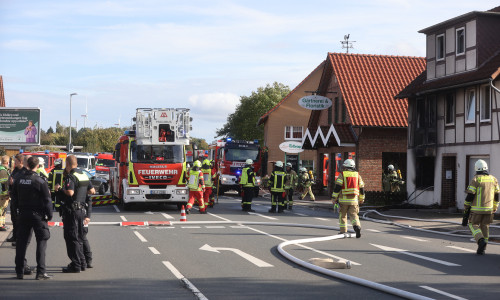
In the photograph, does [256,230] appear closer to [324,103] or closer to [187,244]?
[187,244]

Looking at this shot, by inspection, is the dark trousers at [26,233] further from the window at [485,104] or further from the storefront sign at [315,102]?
the storefront sign at [315,102]

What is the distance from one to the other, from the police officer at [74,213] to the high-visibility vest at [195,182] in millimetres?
12086

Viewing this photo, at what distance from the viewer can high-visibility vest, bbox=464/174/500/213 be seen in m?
14.5

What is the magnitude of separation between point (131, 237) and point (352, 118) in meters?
22.4

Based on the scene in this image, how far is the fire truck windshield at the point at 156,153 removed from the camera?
2453cm

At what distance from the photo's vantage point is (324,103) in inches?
1423

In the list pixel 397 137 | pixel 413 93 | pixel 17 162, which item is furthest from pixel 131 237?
pixel 397 137

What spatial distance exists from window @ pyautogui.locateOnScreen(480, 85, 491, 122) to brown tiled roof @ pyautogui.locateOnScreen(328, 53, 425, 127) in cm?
1048

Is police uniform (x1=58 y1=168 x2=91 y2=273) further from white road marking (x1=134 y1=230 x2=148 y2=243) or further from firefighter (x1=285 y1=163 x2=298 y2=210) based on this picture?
firefighter (x1=285 y1=163 x2=298 y2=210)

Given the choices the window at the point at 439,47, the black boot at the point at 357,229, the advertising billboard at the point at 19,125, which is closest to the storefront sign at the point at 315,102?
the window at the point at 439,47

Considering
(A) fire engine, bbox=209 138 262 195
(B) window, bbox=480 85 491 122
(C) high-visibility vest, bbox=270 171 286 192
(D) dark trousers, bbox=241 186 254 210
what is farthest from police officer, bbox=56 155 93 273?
(A) fire engine, bbox=209 138 262 195

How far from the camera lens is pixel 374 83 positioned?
39938mm

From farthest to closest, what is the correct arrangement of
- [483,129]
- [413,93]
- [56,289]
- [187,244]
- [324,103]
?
[324,103], [413,93], [483,129], [187,244], [56,289]

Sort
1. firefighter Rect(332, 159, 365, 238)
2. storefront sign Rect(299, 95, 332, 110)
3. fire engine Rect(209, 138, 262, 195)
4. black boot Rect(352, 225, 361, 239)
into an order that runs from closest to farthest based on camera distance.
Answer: firefighter Rect(332, 159, 365, 238) → black boot Rect(352, 225, 361, 239) → storefront sign Rect(299, 95, 332, 110) → fire engine Rect(209, 138, 262, 195)
